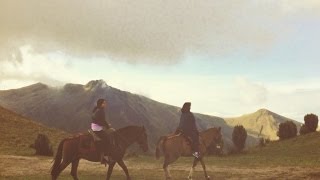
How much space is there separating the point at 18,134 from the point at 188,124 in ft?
119

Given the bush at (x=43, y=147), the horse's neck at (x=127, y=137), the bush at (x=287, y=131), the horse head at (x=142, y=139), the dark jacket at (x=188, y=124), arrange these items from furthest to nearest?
the bush at (x=287, y=131)
the bush at (x=43, y=147)
the dark jacket at (x=188, y=124)
the horse head at (x=142, y=139)
the horse's neck at (x=127, y=137)

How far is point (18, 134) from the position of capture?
53.4 meters

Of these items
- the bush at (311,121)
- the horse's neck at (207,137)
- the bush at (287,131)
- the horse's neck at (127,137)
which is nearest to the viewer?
the horse's neck at (127,137)

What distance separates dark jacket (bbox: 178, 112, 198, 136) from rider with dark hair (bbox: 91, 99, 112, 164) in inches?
176

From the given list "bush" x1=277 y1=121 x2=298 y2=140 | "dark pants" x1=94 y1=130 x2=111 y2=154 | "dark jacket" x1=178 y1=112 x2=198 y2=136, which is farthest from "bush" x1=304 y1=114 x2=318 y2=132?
"dark pants" x1=94 y1=130 x2=111 y2=154

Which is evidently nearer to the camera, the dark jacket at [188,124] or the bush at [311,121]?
the dark jacket at [188,124]

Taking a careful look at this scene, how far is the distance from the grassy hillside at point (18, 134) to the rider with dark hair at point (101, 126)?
26422mm

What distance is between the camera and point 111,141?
19125mm

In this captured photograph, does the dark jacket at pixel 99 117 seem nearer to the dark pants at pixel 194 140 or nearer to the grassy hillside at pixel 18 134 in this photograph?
the dark pants at pixel 194 140

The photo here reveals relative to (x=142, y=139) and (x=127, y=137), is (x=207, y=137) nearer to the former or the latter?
(x=142, y=139)

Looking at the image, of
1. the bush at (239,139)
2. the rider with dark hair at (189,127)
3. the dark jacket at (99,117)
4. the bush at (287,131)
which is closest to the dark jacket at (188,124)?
the rider with dark hair at (189,127)

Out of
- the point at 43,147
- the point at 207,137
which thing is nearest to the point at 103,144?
the point at 207,137

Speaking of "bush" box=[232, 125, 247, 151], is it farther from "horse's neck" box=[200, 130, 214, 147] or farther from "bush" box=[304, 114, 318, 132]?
"horse's neck" box=[200, 130, 214, 147]

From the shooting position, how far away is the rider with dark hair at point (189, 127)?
22.0 meters
